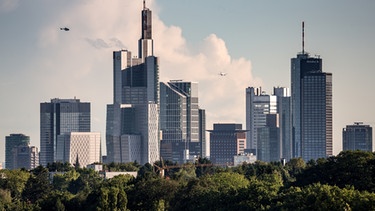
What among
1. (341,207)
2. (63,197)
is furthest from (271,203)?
(63,197)

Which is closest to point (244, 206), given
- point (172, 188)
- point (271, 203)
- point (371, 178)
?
point (271, 203)

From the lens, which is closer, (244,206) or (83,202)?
(244,206)

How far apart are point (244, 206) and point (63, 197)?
3801 cm

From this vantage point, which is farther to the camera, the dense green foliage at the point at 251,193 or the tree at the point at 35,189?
the tree at the point at 35,189

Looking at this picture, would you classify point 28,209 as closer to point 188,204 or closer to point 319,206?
point 188,204

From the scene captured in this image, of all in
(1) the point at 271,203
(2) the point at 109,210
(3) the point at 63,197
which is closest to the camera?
(1) the point at 271,203

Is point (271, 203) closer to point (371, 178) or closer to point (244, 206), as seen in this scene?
point (244, 206)

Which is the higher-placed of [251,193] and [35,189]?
[251,193]

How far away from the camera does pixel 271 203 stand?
367ft

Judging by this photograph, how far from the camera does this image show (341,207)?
301 feet

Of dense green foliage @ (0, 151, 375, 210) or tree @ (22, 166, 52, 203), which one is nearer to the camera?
dense green foliage @ (0, 151, 375, 210)

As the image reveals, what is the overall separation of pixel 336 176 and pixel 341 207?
34.6 m

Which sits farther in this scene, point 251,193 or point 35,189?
point 35,189

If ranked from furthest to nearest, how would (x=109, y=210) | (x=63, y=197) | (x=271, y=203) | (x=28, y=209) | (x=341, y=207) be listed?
(x=63, y=197), (x=28, y=209), (x=109, y=210), (x=271, y=203), (x=341, y=207)
